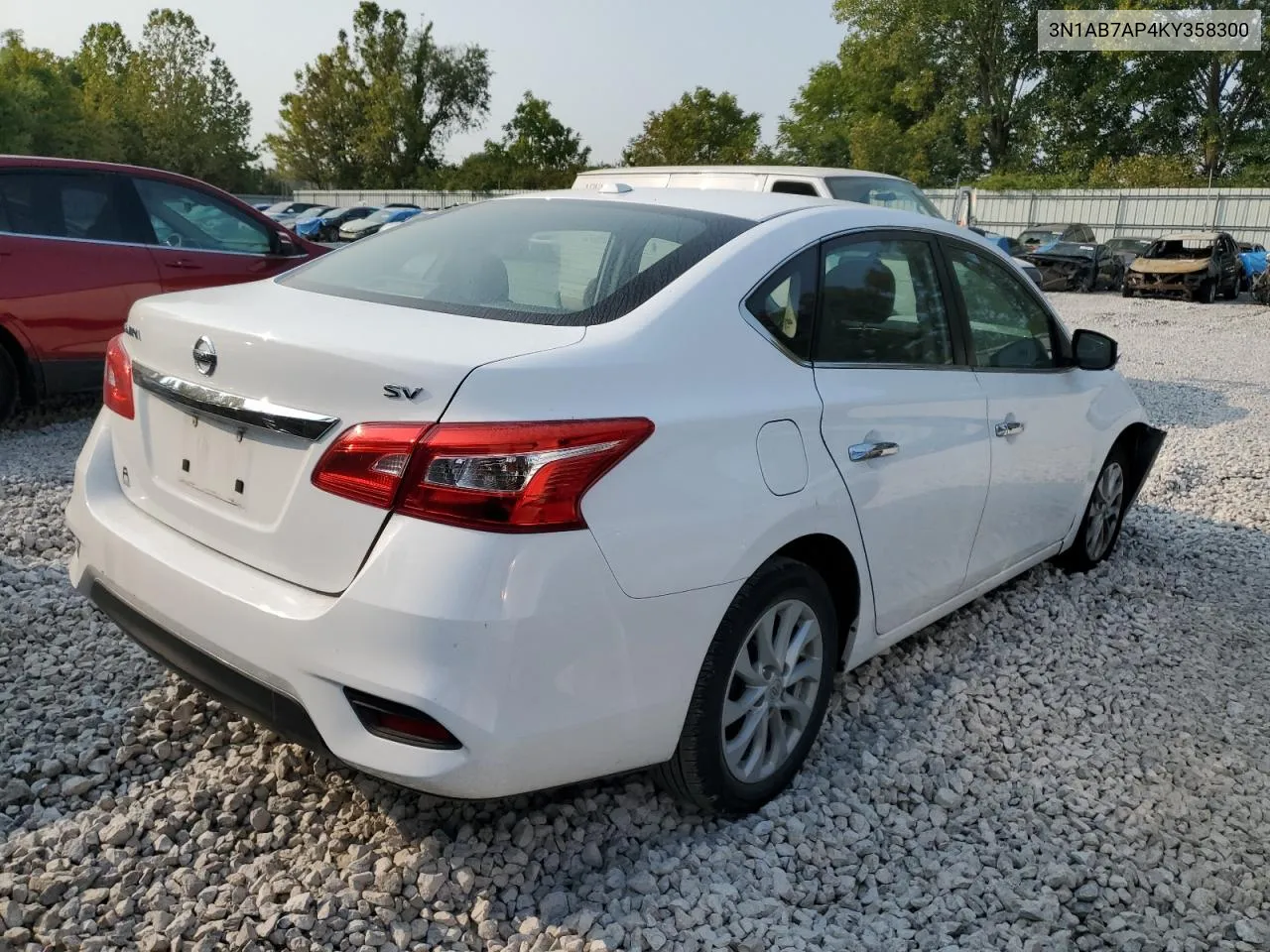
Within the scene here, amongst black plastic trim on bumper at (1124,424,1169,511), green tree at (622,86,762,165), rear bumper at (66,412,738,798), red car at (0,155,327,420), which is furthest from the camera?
green tree at (622,86,762,165)

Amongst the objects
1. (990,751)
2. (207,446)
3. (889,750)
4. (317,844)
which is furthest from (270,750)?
(990,751)

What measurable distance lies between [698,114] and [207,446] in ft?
165

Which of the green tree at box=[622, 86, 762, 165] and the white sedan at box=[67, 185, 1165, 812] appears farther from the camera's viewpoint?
the green tree at box=[622, 86, 762, 165]

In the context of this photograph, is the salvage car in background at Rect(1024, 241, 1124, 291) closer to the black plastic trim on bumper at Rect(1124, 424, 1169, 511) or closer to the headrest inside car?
the black plastic trim on bumper at Rect(1124, 424, 1169, 511)

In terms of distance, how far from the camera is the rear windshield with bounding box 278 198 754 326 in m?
2.52

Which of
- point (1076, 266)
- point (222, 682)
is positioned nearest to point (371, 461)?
point (222, 682)

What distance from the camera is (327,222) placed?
33.2 m

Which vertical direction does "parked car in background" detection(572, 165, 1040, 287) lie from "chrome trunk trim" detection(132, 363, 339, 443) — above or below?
above

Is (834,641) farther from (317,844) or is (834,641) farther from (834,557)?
(317,844)

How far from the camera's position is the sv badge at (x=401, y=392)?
81.5 inches

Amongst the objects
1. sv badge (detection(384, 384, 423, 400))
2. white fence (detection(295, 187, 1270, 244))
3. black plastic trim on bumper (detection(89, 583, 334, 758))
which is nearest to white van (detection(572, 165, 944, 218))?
black plastic trim on bumper (detection(89, 583, 334, 758))

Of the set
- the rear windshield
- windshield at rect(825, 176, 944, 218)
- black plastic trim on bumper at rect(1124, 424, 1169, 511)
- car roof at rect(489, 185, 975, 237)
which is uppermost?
windshield at rect(825, 176, 944, 218)

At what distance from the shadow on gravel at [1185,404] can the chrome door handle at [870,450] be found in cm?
623

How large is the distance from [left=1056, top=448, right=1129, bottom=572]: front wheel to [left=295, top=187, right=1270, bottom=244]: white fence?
2851cm
